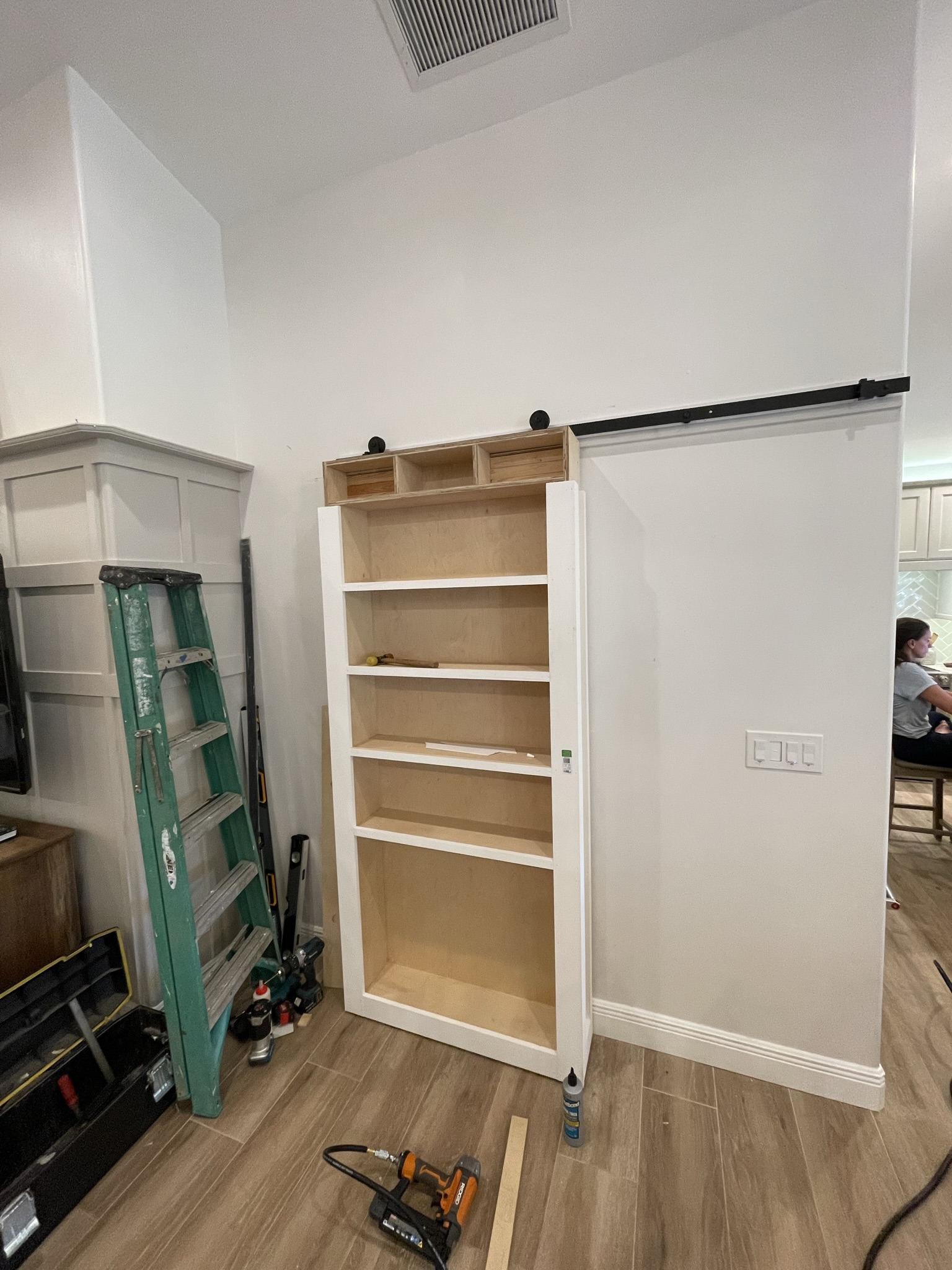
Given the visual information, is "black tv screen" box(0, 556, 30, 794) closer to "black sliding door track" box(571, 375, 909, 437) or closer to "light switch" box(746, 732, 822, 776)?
"black sliding door track" box(571, 375, 909, 437)

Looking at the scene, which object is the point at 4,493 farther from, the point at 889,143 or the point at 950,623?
the point at 950,623

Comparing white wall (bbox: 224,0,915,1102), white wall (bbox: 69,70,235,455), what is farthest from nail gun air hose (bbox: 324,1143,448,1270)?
white wall (bbox: 69,70,235,455)

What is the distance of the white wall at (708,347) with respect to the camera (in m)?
1.33

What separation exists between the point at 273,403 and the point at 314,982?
237 centimetres

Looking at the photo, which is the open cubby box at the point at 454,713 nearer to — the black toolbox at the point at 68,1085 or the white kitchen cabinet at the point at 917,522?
the black toolbox at the point at 68,1085

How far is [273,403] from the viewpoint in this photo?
6.71 ft

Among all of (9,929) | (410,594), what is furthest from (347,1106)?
(410,594)

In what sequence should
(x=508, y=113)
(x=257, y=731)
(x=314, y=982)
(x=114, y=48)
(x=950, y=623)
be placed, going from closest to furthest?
(x=114, y=48)
(x=508, y=113)
(x=314, y=982)
(x=257, y=731)
(x=950, y=623)

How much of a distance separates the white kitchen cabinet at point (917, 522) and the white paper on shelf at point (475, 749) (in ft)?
15.6

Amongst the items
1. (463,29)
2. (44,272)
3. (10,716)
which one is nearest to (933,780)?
(463,29)

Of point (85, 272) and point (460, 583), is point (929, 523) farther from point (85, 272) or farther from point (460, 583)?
point (85, 272)

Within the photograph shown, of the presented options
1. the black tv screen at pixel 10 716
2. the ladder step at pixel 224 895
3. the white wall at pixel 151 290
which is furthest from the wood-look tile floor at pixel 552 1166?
the white wall at pixel 151 290

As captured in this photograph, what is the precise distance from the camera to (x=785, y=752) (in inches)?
58.1

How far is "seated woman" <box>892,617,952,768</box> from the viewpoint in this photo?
2.86 meters
